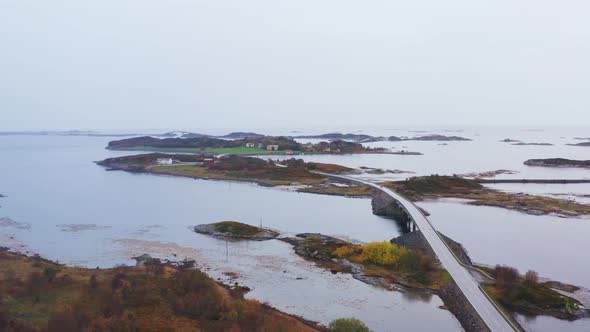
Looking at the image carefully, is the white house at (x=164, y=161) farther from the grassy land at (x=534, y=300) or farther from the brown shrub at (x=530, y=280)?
the grassy land at (x=534, y=300)

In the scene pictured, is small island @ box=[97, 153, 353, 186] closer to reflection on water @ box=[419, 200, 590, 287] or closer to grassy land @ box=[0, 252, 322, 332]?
reflection on water @ box=[419, 200, 590, 287]

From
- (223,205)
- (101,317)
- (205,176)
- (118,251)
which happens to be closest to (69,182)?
(205,176)

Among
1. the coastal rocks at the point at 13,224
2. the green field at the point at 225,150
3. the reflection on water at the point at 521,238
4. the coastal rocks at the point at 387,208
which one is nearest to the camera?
the reflection on water at the point at 521,238

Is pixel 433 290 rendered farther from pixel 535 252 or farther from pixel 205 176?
pixel 205 176

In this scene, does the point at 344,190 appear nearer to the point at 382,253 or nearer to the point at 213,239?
the point at 213,239

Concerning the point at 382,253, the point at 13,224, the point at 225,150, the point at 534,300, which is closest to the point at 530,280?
the point at 534,300

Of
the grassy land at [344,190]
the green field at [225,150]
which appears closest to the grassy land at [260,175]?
the grassy land at [344,190]
